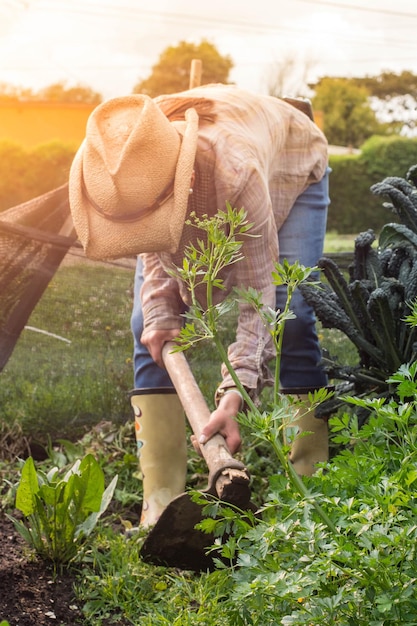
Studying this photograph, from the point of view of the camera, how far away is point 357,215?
33.6ft

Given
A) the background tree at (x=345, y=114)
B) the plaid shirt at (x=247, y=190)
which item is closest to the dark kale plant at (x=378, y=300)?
the plaid shirt at (x=247, y=190)

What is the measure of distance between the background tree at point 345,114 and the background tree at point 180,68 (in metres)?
2.05

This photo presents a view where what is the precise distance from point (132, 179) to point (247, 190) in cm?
28

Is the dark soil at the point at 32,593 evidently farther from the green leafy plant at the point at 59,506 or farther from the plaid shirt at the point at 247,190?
the plaid shirt at the point at 247,190

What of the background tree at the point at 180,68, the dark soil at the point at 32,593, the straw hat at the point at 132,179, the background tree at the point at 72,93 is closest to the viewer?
the dark soil at the point at 32,593

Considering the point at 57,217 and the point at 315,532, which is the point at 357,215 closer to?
the point at 57,217

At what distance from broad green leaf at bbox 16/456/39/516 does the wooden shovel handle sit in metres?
0.40

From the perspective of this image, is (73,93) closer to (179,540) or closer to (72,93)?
(72,93)

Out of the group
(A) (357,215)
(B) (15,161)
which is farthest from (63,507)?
(A) (357,215)

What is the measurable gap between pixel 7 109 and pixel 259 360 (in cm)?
657

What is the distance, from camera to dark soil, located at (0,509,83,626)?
1.86m

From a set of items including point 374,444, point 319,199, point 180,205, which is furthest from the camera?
point 319,199

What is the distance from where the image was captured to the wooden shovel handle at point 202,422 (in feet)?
5.79

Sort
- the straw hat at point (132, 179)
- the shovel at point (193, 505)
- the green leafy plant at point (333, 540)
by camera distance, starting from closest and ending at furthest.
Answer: the green leafy plant at point (333, 540)
the shovel at point (193, 505)
the straw hat at point (132, 179)
